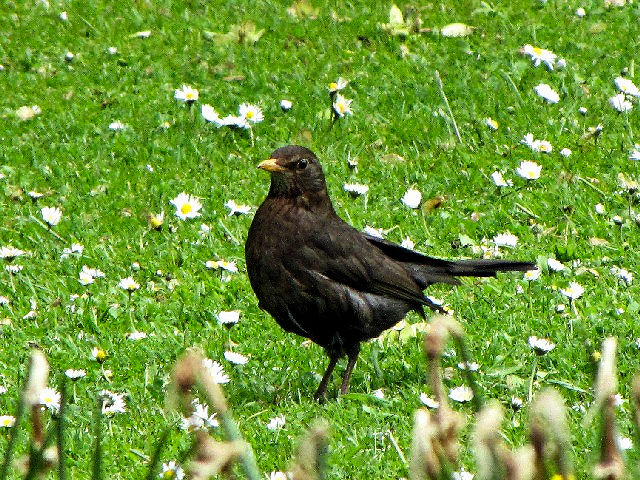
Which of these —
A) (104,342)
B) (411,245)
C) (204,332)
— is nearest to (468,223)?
(411,245)

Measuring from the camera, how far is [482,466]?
4.78 ft

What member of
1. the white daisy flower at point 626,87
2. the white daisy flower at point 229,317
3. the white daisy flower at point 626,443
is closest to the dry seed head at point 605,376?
the white daisy flower at point 626,443

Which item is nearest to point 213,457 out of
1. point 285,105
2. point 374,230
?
point 374,230

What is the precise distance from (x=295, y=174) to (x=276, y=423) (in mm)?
1222

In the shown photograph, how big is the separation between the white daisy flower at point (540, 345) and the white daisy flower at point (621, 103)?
3.04 metres

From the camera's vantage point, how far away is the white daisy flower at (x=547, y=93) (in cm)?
748

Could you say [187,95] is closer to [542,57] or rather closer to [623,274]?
[542,57]

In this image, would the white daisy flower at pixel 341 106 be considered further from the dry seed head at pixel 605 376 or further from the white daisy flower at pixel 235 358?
the dry seed head at pixel 605 376

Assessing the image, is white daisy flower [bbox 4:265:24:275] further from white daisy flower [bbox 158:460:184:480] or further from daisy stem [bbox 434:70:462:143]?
daisy stem [bbox 434:70:462:143]

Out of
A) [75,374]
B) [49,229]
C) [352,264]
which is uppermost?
[352,264]

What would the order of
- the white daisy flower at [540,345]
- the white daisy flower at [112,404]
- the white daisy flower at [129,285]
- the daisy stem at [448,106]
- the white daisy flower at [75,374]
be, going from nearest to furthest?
the white daisy flower at [112,404] → the white daisy flower at [540,345] → the white daisy flower at [75,374] → the white daisy flower at [129,285] → the daisy stem at [448,106]

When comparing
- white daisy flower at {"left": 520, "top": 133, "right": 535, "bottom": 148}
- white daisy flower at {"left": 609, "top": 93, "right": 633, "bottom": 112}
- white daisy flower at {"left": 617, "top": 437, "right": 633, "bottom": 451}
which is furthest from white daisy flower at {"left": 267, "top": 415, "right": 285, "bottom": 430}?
white daisy flower at {"left": 609, "top": 93, "right": 633, "bottom": 112}

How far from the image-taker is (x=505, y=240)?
20.2ft

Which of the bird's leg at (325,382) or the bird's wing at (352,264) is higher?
the bird's wing at (352,264)
